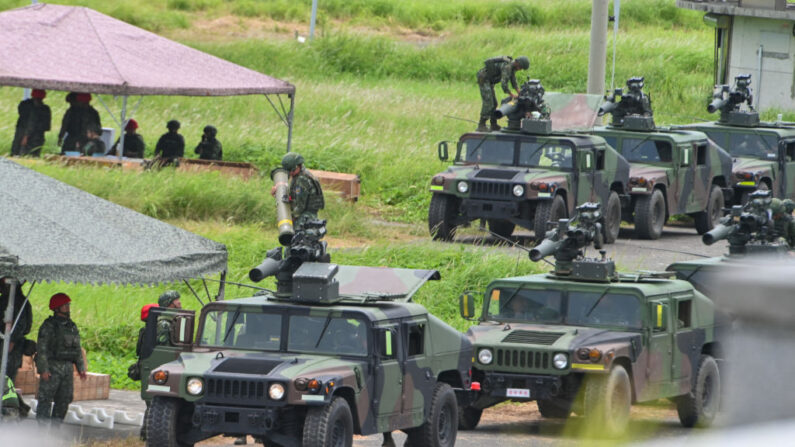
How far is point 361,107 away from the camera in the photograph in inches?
1283

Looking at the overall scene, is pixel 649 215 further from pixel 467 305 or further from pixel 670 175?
pixel 467 305

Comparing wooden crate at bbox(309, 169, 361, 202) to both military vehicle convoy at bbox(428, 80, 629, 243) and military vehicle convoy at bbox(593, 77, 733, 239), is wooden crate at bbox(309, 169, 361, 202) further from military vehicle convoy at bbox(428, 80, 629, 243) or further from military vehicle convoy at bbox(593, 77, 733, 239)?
military vehicle convoy at bbox(593, 77, 733, 239)

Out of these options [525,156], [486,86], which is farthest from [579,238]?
[486,86]

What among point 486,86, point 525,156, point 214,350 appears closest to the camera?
point 214,350

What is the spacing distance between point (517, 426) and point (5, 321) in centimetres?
434

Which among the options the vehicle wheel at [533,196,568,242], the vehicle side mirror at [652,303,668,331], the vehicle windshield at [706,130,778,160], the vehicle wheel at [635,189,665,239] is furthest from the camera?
the vehicle windshield at [706,130,778,160]

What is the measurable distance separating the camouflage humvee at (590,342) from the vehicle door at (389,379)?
4.45 ft

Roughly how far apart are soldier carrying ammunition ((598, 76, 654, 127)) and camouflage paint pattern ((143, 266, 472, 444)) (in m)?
11.6

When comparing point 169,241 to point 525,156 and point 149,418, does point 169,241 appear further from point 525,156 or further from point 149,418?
point 525,156

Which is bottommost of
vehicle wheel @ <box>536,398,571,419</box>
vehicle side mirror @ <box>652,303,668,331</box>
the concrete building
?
vehicle wheel @ <box>536,398,571,419</box>

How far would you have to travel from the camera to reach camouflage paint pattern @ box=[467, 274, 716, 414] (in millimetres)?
11298

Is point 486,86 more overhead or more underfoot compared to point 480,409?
more overhead

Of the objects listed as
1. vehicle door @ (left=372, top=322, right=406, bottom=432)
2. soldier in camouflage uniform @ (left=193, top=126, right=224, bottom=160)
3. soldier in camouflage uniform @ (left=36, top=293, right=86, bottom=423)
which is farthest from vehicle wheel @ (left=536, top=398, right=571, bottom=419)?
soldier in camouflage uniform @ (left=193, top=126, right=224, bottom=160)

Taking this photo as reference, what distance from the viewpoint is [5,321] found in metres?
10.4
